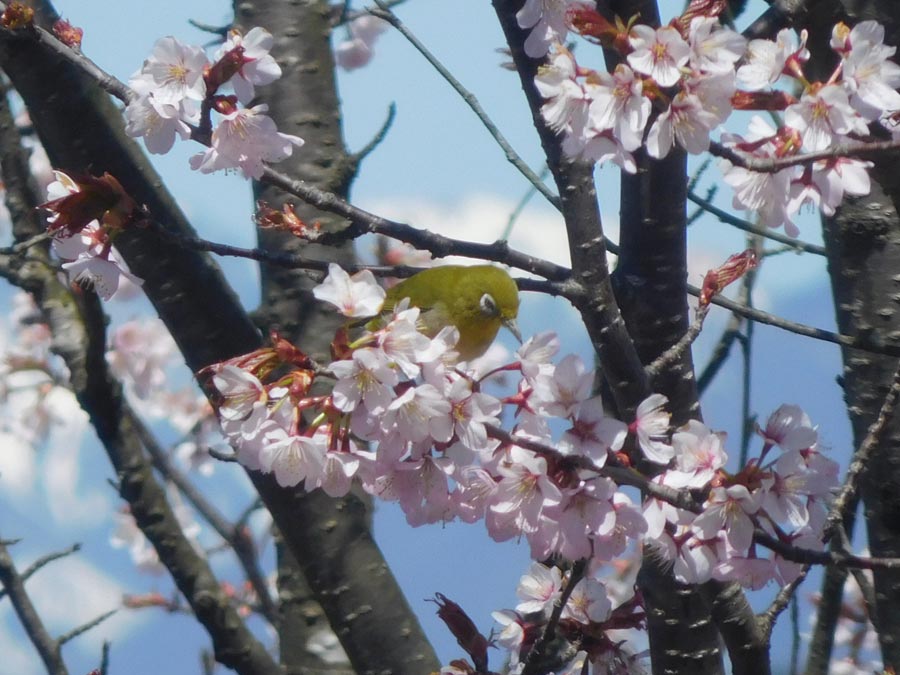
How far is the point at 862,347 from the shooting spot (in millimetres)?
1632

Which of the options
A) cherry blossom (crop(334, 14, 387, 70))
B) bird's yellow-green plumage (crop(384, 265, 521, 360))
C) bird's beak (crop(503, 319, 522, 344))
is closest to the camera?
bird's yellow-green plumage (crop(384, 265, 521, 360))

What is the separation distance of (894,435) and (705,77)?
98cm

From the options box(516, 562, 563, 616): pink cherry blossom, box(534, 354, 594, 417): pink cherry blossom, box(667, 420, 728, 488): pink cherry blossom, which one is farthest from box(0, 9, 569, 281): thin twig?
box(516, 562, 563, 616): pink cherry blossom

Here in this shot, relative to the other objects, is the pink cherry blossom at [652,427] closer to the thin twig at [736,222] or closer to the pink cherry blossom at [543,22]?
the pink cherry blossom at [543,22]

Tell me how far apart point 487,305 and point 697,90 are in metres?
1.47

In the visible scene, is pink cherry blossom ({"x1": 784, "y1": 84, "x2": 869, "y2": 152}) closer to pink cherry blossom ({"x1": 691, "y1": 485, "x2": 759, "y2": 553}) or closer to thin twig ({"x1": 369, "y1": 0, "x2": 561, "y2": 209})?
pink cherry blossom ({"x1": 691, "y1": 485, "x2": 759, "y2": 553})

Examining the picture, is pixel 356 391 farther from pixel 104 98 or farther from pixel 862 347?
pixel 104 98

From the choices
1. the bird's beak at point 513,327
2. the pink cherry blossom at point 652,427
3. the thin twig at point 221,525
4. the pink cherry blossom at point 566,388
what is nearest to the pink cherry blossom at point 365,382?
the pink cherry blossom at point 566,388

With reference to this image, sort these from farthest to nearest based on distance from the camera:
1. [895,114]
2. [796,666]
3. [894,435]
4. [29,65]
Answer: [796,666], [29,65], [894,435], [895,114]

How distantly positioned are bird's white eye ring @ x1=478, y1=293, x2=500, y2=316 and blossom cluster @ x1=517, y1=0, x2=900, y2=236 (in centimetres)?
133

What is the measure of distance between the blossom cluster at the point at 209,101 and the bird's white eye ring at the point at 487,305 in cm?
125

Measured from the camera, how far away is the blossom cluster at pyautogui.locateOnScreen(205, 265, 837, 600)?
1264 mm

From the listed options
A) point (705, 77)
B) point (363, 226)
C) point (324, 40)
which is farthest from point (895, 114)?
point (324, 40)

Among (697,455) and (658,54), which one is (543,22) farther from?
(697,455)
